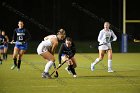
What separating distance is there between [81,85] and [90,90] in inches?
39.9

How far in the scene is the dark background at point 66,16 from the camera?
93.9ft

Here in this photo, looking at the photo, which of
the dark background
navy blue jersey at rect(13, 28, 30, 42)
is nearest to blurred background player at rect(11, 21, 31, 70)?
navy blue jersey at rect(13, 28, 30, 42)

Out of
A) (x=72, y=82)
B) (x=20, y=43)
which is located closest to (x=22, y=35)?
(x=20, y=43)

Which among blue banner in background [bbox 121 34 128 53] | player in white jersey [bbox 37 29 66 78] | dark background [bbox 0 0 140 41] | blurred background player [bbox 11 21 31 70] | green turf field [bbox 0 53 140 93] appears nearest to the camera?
green turf field [bbox 0 53 140 93]

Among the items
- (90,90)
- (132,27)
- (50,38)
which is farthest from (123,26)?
(90,90)

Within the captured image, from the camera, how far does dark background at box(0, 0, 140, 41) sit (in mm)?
28625

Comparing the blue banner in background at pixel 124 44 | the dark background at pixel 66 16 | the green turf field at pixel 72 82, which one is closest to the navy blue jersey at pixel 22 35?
the green turf field at pixel 72 82

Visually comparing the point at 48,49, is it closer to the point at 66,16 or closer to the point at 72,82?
the point at 72,82

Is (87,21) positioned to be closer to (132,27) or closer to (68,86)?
(132,27)

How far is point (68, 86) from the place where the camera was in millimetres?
13023

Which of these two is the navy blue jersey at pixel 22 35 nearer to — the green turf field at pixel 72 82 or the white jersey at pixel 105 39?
the green turf field at pixel 72 82

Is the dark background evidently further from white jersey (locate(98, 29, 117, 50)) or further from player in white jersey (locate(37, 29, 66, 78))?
player in white jersey (locate(37, 29, 66, 78))

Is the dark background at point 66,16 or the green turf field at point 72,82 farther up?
the dark background at point 66,16

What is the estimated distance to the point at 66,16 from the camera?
→ 29.1 metres
